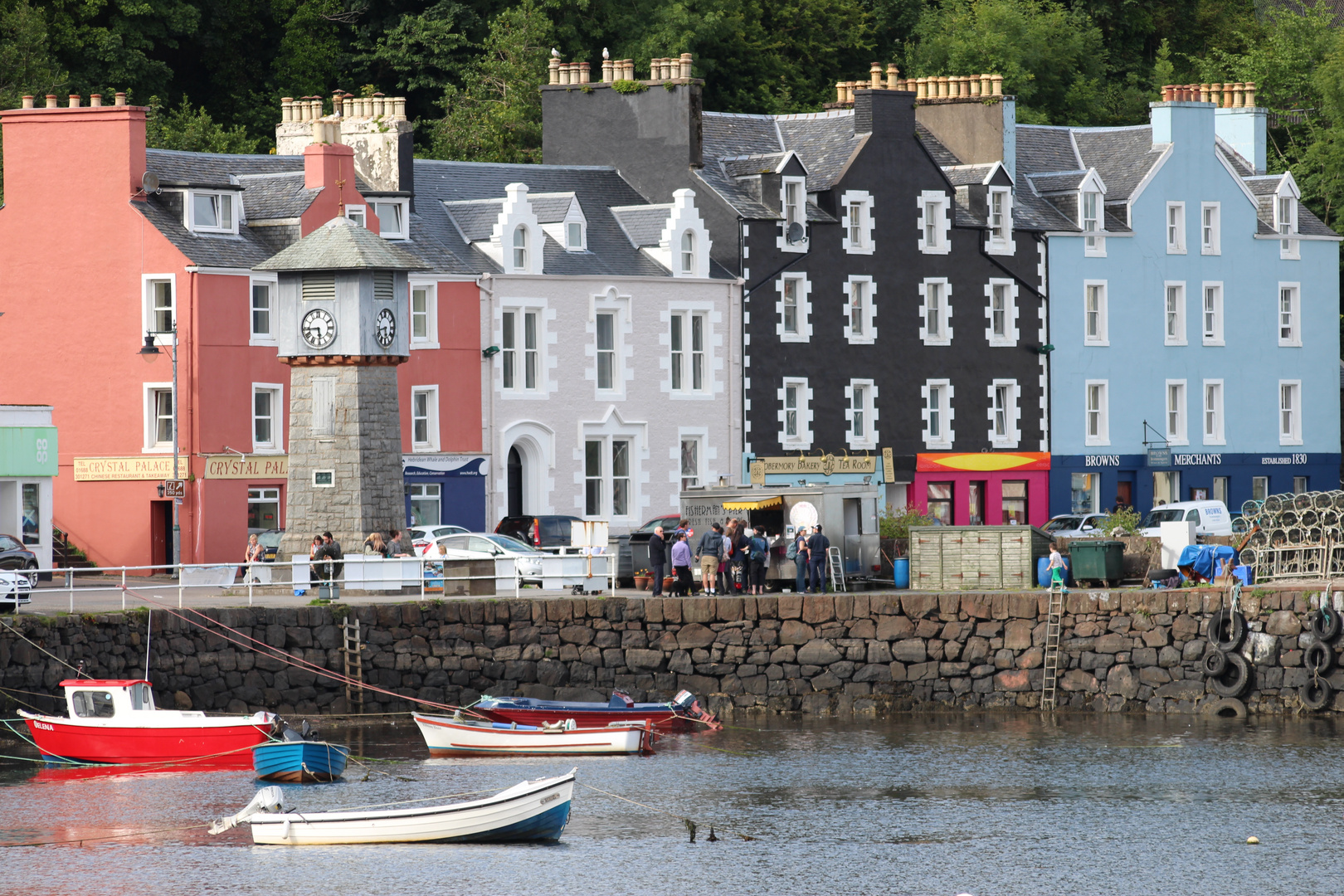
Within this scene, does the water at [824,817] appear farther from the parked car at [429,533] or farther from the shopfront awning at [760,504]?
the parked car at [429,533]

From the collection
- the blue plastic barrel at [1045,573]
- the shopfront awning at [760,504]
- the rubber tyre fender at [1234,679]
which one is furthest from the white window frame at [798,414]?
the rubber tyre fender at [1234,679]

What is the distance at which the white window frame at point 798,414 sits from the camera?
209 feet

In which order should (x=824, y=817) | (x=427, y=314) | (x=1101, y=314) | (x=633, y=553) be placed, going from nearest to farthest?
(x=824, y=817) → (x=633, y=553) → (x=427, y=314) → (x=1101, y=314)

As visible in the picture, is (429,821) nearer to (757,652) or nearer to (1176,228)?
(757,652)

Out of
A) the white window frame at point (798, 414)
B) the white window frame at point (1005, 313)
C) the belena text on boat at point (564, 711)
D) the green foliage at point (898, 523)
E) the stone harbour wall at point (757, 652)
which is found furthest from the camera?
the white window frame at point (1005, 313)

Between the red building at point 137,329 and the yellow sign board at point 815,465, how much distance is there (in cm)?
1294

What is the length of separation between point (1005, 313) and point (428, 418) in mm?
18118

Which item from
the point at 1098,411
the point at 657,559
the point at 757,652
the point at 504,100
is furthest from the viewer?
the point at 504,100

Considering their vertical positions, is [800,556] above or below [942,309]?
below

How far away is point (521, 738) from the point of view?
41094mm

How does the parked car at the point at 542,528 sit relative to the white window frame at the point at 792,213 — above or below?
below

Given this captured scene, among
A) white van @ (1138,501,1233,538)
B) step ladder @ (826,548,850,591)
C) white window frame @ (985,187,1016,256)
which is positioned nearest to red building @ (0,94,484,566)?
step ladder @ (826,548,850,591)

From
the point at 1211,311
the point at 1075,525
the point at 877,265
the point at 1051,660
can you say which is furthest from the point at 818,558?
the point at 1211,311

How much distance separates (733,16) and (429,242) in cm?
2160
